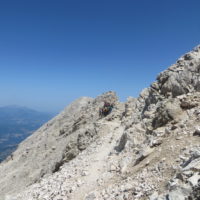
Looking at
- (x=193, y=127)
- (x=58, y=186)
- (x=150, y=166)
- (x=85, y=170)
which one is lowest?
(x=58, y=186)

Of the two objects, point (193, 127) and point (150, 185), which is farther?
point (193, 127)

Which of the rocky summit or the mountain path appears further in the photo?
the mountain path

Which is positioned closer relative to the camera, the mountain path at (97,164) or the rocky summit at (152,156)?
the rocky summit at (152,156)

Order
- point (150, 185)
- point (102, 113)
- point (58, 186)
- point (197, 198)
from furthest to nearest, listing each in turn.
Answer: point (102, 113), point (58, 186), point (150, 185), point (197, 198)

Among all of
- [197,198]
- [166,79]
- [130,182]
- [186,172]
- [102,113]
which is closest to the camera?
[197,198]

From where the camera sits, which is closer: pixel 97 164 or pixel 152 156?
pixel 152 156

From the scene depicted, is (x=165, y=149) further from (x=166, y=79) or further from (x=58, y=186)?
(x=166, y=79)

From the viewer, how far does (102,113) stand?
38.4 metres

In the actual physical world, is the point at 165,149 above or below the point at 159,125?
below

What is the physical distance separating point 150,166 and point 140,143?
16.9ft

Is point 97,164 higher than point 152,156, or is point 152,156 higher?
point 152,156

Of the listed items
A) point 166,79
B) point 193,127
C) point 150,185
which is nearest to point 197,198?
point 150,185

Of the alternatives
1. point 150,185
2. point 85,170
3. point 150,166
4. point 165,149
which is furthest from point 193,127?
point 85,170

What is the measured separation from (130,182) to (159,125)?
21.2 feet
